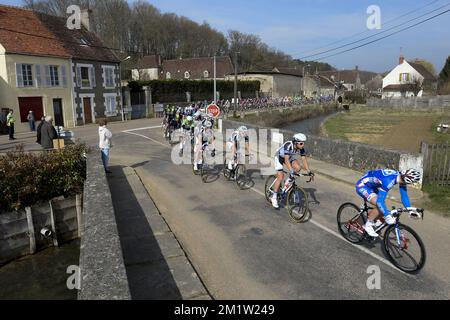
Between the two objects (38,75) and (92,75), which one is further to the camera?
(92,75)

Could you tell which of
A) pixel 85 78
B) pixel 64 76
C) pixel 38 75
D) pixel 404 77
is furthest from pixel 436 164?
pixel 404 77

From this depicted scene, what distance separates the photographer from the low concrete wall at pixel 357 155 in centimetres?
1109

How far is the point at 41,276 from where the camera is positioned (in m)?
8.68

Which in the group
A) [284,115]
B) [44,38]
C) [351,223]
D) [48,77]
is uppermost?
[44,38]

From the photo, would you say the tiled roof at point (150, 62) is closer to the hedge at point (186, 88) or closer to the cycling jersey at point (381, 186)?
the hedge at point (186, 88)

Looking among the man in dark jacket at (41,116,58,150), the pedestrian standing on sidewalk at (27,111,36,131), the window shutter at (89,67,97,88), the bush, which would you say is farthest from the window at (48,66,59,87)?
the bush

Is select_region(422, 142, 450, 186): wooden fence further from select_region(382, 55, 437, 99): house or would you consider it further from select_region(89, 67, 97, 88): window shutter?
select_region(382, 55, 437, 99): house

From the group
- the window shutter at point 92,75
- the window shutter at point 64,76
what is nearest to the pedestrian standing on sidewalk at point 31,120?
the window shutter at point 64,76

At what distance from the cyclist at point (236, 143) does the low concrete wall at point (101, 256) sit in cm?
441

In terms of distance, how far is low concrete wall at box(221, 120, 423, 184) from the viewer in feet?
36.4

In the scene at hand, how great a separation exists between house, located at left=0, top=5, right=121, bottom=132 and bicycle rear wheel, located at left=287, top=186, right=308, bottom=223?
86.1 feet

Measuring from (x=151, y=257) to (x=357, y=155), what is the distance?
9.08 metres

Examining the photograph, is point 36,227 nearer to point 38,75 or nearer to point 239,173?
point 239,173
